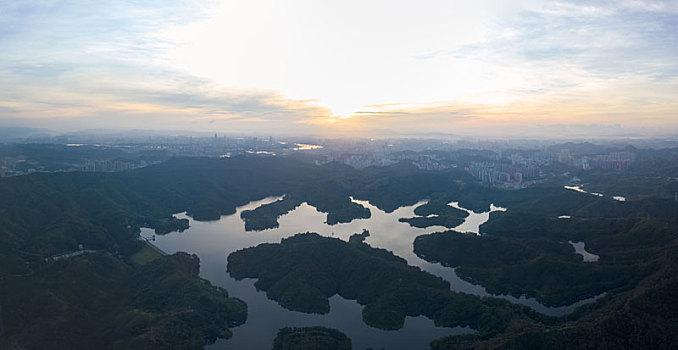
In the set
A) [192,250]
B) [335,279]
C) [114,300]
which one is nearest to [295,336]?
[335,279]

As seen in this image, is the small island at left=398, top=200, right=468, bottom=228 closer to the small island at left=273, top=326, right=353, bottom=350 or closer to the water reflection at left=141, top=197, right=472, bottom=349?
the water reflection at left=141, top=197, right=472, bottom=349

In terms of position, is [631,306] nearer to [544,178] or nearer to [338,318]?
[338,318]

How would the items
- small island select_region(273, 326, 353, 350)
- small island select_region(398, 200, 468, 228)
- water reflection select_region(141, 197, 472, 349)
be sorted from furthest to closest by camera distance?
small island select_region(398, 200, 468, 228) < water reflection select_region(141, 197, 472, 349) < small island select_region(273, 326, 353, 350)

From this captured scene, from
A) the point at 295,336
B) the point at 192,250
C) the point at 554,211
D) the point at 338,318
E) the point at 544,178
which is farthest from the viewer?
the point at 544,178

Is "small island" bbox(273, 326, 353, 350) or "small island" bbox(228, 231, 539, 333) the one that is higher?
"small island" bbox(228, 231, 539, 333)

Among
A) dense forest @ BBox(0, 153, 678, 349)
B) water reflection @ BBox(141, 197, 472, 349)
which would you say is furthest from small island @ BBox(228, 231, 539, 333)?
water reflection @ BBox(141, 197, 472, 349)

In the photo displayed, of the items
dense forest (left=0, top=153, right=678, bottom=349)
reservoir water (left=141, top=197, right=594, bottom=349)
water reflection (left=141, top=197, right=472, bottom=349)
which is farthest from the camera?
reservoir water (left=141, top=197, right=594, bottom=349)

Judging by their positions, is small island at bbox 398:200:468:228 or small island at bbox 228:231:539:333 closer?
small island at bbox 228:231:539:333

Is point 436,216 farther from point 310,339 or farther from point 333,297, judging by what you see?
point 310,339

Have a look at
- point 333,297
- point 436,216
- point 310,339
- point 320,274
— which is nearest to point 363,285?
point 333,297
